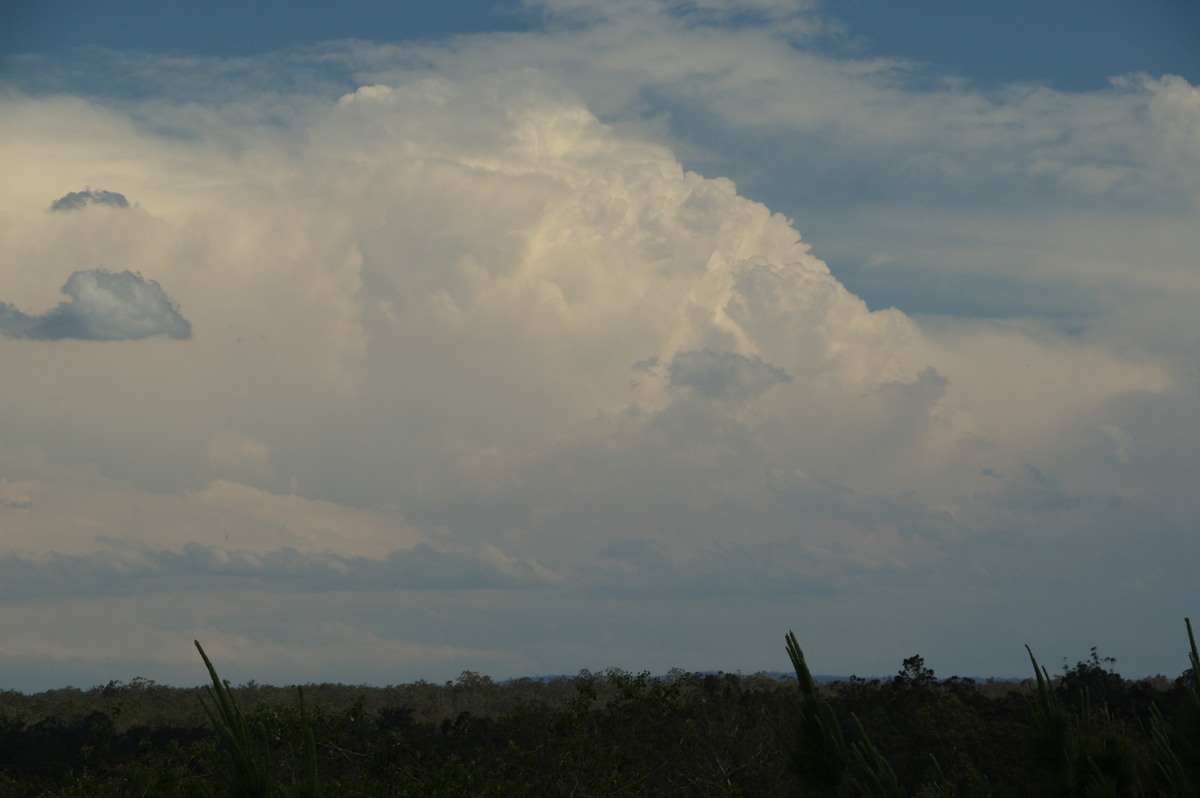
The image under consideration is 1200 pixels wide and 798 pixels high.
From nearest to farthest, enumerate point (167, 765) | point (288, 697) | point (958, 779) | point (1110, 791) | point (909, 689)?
point (1110, 791)
point (167, 765)
point (958, 779)
point (909, 689)
point (288, 697)

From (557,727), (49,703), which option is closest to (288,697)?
(49,703)

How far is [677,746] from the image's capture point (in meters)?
21.3

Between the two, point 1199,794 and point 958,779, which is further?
point 958,779

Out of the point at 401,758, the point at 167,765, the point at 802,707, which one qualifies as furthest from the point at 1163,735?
the point at 167,765

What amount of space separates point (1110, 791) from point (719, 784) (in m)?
12.3

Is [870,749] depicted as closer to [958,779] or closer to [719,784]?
[719,784]

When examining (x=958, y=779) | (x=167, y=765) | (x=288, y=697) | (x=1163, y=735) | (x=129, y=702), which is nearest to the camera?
(x=1163, y=735)

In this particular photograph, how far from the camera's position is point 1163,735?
35.4 ft

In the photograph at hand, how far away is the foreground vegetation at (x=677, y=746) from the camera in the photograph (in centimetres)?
1010

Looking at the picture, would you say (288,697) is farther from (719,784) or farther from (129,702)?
(719,784)

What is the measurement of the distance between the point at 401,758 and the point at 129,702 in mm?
30759

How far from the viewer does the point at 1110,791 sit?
386 inches

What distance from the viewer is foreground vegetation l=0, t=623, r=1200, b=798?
33.1 ft

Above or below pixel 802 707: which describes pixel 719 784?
below
